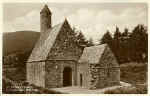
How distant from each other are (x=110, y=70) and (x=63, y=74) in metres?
0.46

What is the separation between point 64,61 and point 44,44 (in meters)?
0.26

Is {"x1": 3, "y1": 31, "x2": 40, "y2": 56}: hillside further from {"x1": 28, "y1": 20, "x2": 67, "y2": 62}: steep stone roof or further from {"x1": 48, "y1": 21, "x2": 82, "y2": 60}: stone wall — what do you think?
{"x1": 48, "y1": 21, "x2": 82, "y2": 60}: stone wall

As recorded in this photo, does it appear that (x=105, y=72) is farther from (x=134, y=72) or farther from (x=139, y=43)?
(x=139, y=43)

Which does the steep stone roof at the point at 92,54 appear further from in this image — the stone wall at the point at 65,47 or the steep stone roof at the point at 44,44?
the steep stone roof at the point at 44,44

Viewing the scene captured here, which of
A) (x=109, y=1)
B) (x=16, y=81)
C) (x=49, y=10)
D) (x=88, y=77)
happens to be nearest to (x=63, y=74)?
(x=88, y=77)

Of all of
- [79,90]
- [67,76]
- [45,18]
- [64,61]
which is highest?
[45,18]

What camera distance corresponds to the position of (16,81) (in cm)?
260

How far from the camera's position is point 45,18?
263 centimetres

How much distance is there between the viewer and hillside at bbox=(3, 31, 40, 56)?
101 inches

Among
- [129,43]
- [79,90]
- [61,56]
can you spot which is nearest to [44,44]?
[61,56]

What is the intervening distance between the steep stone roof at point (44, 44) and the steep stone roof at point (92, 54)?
1.09ft

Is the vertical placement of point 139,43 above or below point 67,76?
above

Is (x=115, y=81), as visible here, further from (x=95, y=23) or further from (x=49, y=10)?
(x=49, y=10)

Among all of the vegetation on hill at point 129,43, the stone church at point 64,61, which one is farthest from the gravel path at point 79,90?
the vegetation on hill at point 129,43
